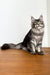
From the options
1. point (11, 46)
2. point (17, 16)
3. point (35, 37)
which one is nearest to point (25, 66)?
point (35, 37)

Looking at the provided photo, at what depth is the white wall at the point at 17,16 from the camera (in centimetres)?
144

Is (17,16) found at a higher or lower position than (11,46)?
higher

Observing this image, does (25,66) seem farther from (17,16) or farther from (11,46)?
(17,16)

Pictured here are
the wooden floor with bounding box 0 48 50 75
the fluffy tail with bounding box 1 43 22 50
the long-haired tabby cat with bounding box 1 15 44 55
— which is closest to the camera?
the wooden floor with bounding box 0 48 50 75

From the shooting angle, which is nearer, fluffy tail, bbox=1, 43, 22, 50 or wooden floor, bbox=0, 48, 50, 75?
wooden floor, bbox=0, 48, 50, 75

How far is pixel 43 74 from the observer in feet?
2.58

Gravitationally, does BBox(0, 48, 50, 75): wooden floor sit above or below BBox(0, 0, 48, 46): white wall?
below

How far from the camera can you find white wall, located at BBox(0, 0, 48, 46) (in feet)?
4.71

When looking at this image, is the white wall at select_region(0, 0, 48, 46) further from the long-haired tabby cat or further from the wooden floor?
the wooden floor

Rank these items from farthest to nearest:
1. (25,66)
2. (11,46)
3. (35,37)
→ (11,46)
(35,37)
(25,66)

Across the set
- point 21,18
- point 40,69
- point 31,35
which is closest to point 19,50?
point 31,35

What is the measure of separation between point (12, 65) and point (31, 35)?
15.2 inches

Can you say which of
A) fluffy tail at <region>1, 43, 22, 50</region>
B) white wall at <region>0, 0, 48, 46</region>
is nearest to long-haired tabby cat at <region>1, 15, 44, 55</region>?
fluffy tail at <region>1, 43, 22, 50</region>

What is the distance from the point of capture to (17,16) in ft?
4.81
